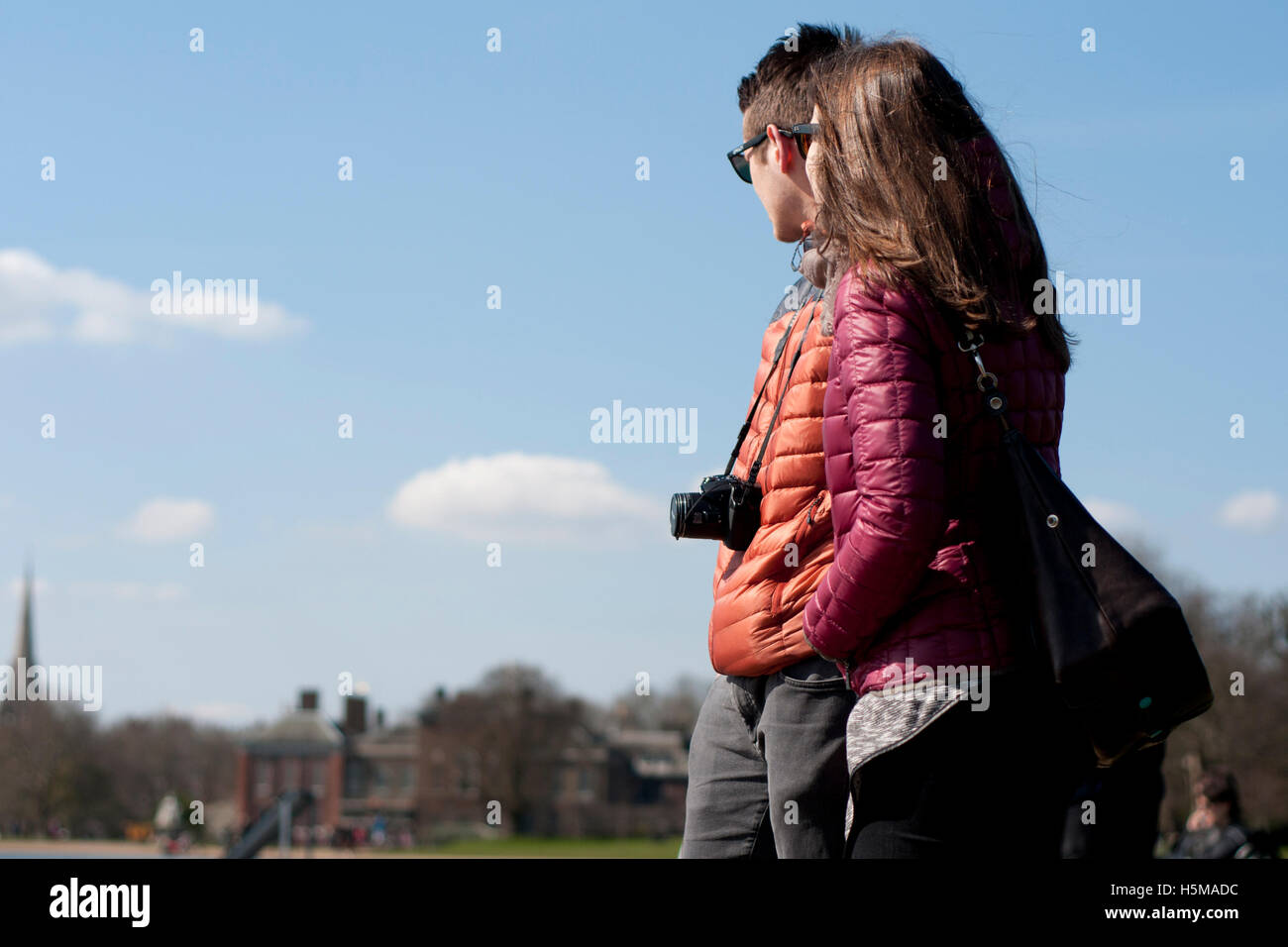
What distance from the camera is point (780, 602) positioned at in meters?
2.77

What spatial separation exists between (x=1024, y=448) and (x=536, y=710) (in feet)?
275

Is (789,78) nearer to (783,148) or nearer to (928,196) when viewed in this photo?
(783,148)

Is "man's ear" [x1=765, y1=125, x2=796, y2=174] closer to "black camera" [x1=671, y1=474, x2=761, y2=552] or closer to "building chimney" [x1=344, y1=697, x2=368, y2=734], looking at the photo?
"black camera" [x1=671, y1=474, x2=761, y2=552]

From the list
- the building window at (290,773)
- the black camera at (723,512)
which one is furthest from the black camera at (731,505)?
the building window at (290,773)

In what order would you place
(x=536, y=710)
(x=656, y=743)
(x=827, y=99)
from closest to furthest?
(x=827, y=99), (x=536, y=710), (x=656, y=743)

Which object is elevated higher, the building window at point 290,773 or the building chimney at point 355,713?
the building chimney at point 355,713

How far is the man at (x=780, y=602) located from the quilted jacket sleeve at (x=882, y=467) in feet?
0.97

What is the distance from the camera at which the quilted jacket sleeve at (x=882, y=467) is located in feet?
7.59

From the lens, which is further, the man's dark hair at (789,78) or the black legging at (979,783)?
the man's dark hair at (789,78)

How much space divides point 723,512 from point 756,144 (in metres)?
0.79

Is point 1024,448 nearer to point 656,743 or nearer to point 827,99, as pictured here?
point 827,99

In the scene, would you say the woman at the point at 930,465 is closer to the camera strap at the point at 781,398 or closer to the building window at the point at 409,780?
the camera strap at the point at 781,398

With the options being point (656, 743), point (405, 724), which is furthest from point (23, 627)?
point (656, 743)
